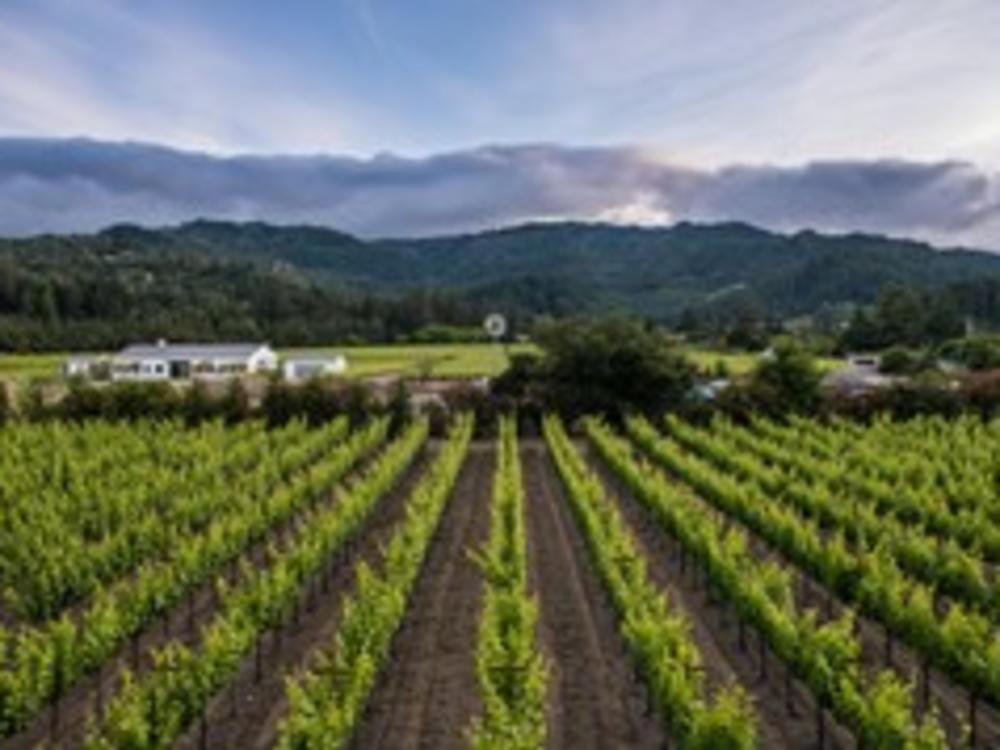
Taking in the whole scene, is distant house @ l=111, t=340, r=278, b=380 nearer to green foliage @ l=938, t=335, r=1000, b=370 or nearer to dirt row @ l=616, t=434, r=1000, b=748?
green foliage @ l=938, t=335, r=1000, b=370

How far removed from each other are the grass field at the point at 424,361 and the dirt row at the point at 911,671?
160 ft

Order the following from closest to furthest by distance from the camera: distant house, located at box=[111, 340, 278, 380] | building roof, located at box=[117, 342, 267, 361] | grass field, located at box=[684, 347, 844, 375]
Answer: grass field, located at box=[684, 347, 844, 375] → distant house, located at box=[111, 340, 278, 380] → building roof, located at box=[117, 342, 267, 361]

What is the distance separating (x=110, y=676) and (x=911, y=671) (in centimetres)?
1285

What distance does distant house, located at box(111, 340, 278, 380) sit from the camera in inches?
3516

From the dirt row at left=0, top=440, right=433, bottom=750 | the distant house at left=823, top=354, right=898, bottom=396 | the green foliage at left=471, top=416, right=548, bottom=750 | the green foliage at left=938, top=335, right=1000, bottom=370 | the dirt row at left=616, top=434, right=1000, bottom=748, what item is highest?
the green foliage at left=938, top=335, right=1000, bottom=370

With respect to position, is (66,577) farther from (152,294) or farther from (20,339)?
(152,294)

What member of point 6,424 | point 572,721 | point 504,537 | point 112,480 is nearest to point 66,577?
point 504,537

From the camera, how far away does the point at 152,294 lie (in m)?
127

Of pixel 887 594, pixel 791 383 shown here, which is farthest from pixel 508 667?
pixel 791 383

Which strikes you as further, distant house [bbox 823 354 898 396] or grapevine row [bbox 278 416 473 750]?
distant house [bbox 823 354 898 396]

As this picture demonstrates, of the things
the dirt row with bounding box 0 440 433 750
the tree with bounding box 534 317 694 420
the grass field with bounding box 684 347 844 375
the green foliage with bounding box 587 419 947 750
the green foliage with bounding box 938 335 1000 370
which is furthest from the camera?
the grass field with bounding box 684 347 844 375

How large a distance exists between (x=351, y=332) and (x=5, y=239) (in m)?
102

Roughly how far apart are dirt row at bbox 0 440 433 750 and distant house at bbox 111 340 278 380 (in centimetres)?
6502

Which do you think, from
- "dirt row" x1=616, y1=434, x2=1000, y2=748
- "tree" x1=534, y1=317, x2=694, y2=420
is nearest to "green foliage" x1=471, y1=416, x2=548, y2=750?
"dirt row" x1=616, y1=434, x2=1000, y2=748
